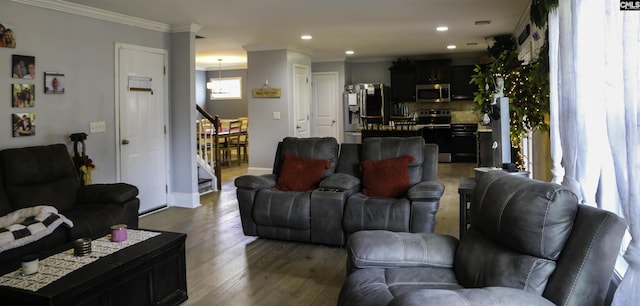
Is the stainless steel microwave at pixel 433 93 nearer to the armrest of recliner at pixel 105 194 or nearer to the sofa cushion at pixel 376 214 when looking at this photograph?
the sofa cushion at pixel 376 214

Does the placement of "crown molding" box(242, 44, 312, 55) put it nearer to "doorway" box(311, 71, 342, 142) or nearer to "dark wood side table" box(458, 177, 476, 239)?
"doorway" box(311, 71, 342, 142)

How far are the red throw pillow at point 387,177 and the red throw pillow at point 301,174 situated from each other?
0.47m

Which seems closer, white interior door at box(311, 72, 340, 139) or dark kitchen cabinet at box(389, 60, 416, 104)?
dark kitchen cabinet at box(389, 60, 416, 104)

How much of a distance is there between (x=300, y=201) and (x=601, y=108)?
103 inches

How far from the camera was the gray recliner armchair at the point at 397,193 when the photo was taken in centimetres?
393

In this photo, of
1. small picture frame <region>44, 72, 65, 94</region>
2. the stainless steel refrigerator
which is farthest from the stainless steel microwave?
small picture frame <region>44, 72, 65, 94</region>

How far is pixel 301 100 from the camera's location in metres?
9.27

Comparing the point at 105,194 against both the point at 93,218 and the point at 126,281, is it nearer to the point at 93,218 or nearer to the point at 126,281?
the point at 93,218

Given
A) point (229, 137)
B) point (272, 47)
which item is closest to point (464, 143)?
point (272, 47)

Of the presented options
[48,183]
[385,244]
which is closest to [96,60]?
[48,183]

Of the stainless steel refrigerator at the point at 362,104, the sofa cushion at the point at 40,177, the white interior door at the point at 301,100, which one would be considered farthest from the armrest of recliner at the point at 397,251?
the stainless steel refrigerator at the point at 362,104

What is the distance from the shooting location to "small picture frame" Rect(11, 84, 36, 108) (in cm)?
438

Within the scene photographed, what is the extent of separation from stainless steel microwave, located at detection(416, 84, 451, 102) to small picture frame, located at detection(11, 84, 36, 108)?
8.00 m

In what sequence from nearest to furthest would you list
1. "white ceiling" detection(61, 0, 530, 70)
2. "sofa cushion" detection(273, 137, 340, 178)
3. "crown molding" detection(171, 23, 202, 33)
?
"sofa cushion" detection(273, 137, 340, 178), "white ceiling" detection(61, 0, 530, 70), "crown molding" detection(171, 23, 202, 33)
